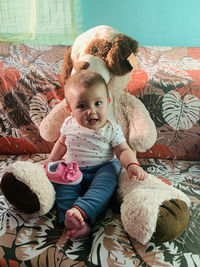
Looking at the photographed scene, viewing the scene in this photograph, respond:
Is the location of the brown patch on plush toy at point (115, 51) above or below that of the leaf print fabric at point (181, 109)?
above

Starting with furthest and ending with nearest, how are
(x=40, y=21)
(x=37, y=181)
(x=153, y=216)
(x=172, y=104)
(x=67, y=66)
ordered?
(x=40, y=21), (x=172, y=104), (x=67, y=66), (x=37, y=181), (x=153, y=216)

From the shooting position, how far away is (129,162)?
90 cm

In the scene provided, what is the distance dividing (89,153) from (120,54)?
0.38m

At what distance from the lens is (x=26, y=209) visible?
0.78 m

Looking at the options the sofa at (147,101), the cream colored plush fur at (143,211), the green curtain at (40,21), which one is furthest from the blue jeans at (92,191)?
the green curtain at (40,21)

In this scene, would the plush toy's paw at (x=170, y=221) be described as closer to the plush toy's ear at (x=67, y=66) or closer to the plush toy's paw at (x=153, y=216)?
the plush toy's paw at (x=153, y=216)

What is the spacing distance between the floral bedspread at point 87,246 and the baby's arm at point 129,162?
0.15 m

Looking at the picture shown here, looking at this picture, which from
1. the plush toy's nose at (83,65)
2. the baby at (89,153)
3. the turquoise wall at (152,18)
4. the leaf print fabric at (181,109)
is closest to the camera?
the baby at (89,153)

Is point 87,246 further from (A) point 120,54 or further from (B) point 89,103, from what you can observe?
(A) point 120,54

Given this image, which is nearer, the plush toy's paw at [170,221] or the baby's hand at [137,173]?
the plush toy's paw at [170,221]

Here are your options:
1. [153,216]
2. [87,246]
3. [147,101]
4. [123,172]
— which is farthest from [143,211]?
[147,101]

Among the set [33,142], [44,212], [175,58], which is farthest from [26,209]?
[175,58]

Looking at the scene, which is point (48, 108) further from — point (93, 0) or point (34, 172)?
point (93, 0)

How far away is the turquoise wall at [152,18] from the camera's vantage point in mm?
1555
